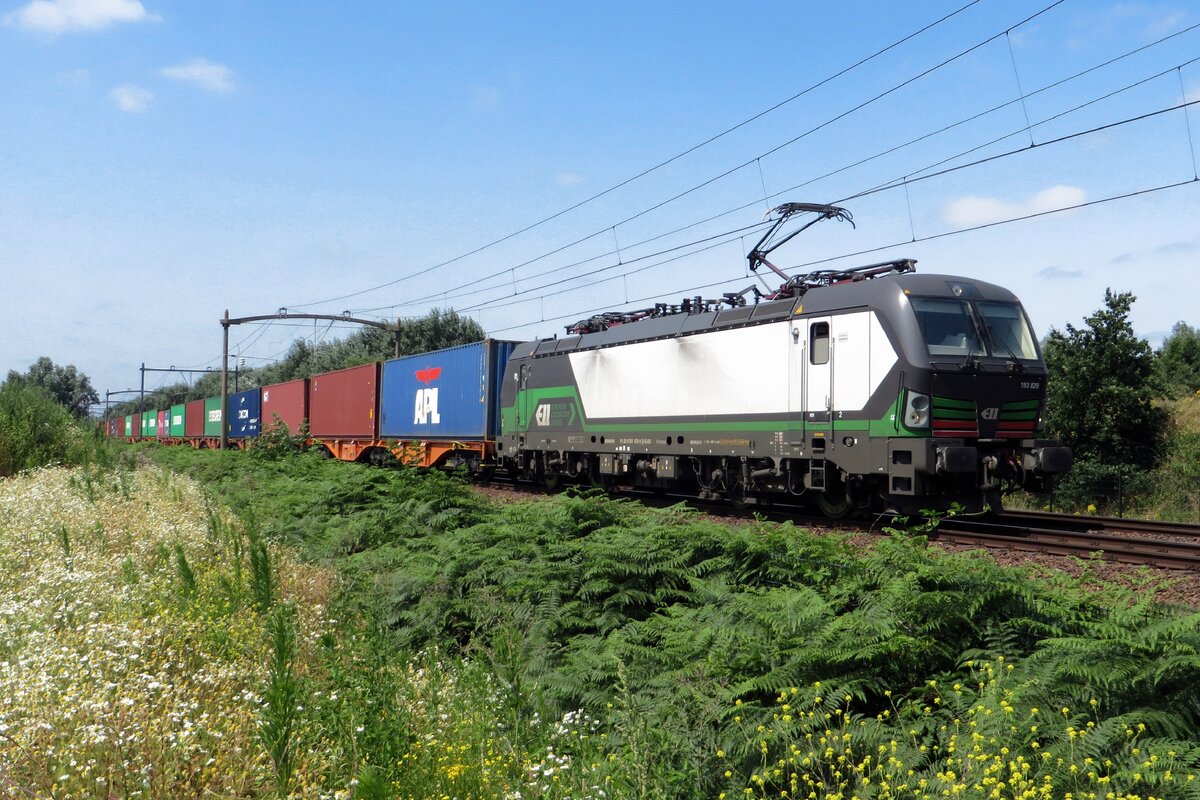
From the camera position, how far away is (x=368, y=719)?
16.4 ft

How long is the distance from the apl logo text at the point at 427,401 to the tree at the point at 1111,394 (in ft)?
62.0

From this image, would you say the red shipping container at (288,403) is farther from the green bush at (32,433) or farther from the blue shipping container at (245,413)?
the green bush at (32,433)

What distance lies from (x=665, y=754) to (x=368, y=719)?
5.60 ft

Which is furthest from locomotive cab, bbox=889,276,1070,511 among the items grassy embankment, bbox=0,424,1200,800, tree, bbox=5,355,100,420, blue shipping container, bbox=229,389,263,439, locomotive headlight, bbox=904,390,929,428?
tree, bbox=5,355,100,420

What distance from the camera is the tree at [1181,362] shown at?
37.8 metres

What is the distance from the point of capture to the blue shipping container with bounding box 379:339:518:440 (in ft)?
79.8

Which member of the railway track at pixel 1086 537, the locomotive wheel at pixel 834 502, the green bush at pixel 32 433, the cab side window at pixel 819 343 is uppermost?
the cab side window at pixel 819 343

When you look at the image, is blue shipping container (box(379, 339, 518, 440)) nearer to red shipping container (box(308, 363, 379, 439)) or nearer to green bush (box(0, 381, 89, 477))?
red shipping container (box(308, 363, 379, 439))

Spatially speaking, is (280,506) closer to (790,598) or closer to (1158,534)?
(790,598)

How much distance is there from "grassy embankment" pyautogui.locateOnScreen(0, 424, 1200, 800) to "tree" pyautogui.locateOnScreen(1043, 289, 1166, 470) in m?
21.1

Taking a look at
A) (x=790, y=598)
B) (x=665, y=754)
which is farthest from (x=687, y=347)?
(x=665, y=754)

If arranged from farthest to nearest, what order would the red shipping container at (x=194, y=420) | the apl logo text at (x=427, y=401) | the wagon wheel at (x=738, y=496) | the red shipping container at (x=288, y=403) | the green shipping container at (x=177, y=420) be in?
the green shipping container at (x=177, y=420) < the red shipping container at (x=194, y=420) < the red shipping container at (x=288, y=403) < the apl logo text at (x=427, y=401) < the wagon wheel at (x=738, y=496)

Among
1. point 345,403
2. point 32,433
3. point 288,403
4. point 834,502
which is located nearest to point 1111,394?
point 834,502

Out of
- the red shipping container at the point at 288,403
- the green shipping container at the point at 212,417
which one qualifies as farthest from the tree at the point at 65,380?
the red shipping container at the point at 288,403
